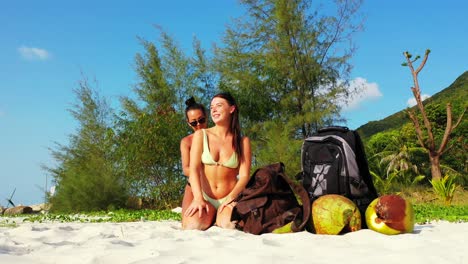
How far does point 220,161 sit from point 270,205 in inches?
28.9

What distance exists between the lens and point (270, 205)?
4008 millimetres

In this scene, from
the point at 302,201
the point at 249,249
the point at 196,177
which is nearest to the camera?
the point at 249,249

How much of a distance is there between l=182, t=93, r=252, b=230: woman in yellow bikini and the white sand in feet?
1.90

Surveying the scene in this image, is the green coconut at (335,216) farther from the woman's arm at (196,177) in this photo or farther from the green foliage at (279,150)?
the green foliage at (279,150)

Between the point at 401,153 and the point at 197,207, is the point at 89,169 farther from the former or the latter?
the point at 401,153

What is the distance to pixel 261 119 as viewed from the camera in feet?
49.2

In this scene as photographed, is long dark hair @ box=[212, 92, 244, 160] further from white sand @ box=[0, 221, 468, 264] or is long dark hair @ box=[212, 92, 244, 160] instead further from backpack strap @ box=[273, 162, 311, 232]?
white sand @ box=[0, 221, 468, 264]

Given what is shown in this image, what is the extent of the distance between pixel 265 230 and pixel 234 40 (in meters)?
12.7

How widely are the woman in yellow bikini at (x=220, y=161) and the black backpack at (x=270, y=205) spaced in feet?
0.96

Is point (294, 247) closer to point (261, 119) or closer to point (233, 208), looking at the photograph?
point (233, 208)

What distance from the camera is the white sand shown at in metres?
2.68

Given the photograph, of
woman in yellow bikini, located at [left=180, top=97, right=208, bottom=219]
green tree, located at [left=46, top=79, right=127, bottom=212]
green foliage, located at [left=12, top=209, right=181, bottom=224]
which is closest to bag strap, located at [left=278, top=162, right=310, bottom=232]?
woman in yellow bikini, located at [left=180, top=97, right=208, bottom=219]

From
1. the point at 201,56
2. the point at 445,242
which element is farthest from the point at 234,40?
the point at 445,242

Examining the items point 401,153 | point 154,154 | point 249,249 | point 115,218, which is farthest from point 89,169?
point 401,153
